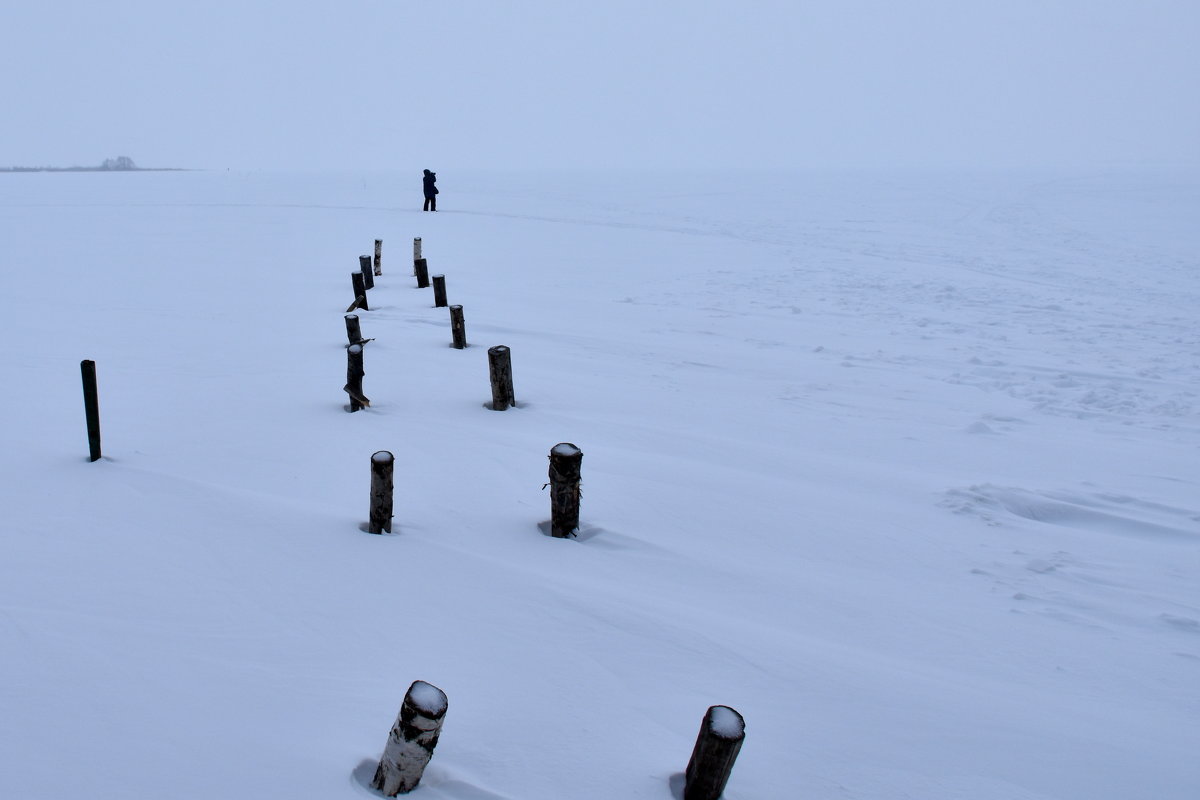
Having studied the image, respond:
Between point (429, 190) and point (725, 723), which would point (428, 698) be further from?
point (429, 190)

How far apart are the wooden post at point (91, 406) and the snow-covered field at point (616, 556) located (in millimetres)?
160

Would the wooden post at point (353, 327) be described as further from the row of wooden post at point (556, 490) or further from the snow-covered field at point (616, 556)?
the row of wooden post at point (556, 490)

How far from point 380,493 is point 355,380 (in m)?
2.61

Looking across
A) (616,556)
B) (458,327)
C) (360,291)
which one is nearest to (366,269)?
(360,291)

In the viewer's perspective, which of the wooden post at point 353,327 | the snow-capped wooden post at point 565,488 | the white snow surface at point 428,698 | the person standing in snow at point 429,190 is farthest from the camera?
the person standing in snow at point 429,190

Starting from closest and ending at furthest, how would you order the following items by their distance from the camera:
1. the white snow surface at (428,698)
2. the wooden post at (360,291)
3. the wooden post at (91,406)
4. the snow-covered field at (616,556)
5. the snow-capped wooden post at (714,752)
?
the white snow surface at (428,698) → the snow-capped wooden post at (714,752) → the snow-covered field at (616,556) → the wooden post at (91,406) → the wooden post at (360,291)

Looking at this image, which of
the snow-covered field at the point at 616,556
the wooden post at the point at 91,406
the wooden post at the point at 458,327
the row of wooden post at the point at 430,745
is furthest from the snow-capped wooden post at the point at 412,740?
the wooden post at the point at 458,327

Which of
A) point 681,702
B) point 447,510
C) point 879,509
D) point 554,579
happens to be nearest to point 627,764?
point 681,702

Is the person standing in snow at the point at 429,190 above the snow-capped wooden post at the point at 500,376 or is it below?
above

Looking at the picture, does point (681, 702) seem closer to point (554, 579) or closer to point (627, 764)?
point (627, 764)

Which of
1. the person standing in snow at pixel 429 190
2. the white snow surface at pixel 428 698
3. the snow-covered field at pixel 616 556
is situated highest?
the person standing in snow at pixel 429 190

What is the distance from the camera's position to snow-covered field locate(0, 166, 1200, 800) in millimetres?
3029

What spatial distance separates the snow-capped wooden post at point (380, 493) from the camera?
14.5 ft

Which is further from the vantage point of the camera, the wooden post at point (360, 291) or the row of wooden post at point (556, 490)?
the wooden post at point (360, 291)
